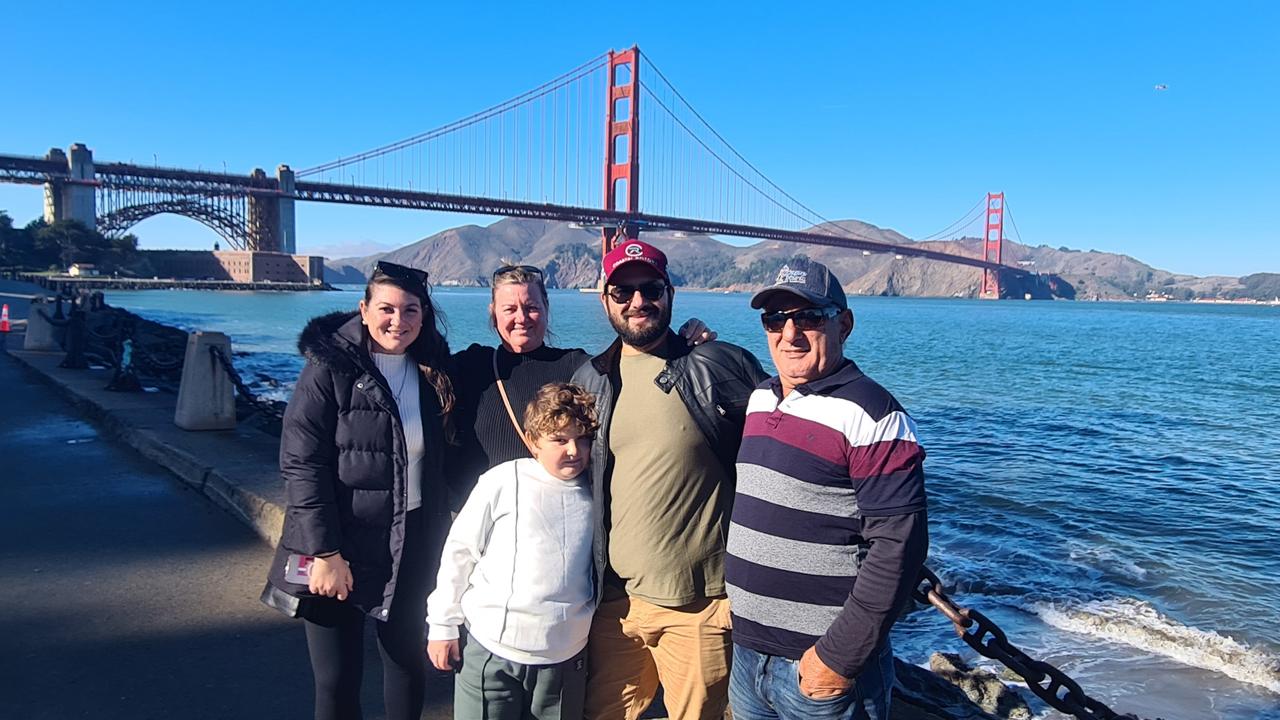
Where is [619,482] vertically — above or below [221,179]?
below

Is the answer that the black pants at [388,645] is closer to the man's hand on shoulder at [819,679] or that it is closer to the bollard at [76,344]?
the man's hand on shoulder at [819,679]

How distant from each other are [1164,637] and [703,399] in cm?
527

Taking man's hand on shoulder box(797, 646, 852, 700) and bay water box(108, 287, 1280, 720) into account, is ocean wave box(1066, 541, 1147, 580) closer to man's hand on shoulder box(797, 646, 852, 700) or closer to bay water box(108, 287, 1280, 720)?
bay water box(108, 287, 1280, 720)

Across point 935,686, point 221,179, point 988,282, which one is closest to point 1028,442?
point 935,686

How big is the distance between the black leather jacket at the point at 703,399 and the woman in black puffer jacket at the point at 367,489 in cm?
50

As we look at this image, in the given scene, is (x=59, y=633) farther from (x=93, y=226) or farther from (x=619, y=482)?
(x=93, y=226)

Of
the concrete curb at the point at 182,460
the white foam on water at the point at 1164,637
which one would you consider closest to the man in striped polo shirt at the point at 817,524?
the concrete curb at the point at 182,460

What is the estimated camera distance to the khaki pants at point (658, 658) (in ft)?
6.76

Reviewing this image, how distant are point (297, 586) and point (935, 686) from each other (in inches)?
100

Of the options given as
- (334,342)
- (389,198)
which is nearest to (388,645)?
(334,342)

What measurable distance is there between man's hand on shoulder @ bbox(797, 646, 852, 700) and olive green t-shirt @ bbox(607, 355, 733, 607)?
0.40 meters

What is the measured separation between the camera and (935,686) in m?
3.41

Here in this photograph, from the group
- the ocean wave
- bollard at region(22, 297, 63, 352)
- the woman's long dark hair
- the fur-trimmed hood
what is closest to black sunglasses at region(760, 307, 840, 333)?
the woman's long dark hair

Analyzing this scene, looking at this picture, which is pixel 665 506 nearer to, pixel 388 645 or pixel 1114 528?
pixel 388 645
